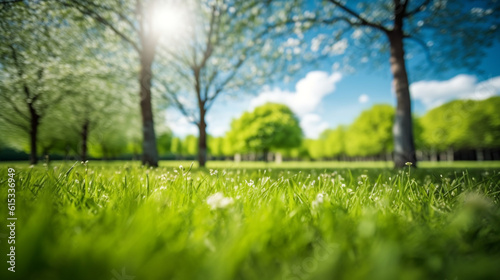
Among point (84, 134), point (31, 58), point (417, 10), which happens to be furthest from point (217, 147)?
point (417, 10)

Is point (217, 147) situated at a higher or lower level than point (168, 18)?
lower

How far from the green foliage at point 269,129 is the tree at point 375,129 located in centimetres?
1232

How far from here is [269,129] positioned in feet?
113

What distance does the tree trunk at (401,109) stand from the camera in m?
6.92

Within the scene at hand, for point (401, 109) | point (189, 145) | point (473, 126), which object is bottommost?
point (401, 109)

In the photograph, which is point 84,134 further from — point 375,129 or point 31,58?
point 375,129

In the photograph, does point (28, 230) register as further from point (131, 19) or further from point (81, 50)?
point (81, 50)

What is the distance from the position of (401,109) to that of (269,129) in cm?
2719

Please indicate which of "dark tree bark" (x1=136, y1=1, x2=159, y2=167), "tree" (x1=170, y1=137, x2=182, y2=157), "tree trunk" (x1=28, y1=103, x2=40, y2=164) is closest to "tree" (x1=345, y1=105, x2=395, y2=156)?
"dark tree bark" (x1=136, y1=1, x2=159, y2=167)

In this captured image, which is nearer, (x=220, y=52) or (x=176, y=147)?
(x=220, y=52)

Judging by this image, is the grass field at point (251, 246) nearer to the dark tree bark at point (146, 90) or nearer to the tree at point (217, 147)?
the dark tree bark at point (146, 90)

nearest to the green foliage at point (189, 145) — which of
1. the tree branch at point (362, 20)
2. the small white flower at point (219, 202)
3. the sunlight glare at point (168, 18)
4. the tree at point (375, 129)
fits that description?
the tree at point (375, 129)

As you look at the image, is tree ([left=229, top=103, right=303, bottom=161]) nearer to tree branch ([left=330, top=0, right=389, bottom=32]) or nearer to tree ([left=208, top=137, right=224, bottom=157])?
tree branch ([left=330, top=0, right=389, bottom=32])

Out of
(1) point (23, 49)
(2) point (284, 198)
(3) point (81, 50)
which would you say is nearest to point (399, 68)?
(2) point (284, 198)
